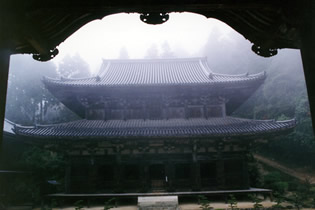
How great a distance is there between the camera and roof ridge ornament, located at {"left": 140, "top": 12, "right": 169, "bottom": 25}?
3.29m

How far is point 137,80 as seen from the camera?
58.9 ft

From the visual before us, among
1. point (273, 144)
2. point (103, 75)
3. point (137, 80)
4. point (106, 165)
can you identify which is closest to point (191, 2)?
point (106, 165)

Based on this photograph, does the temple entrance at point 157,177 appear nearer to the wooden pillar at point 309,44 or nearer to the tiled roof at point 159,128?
the tiled roof at point 159,128

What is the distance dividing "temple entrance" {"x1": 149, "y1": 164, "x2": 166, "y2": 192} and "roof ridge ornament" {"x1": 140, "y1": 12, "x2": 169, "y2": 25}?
40.4ft

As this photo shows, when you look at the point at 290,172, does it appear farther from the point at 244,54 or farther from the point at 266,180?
the point at 244,54

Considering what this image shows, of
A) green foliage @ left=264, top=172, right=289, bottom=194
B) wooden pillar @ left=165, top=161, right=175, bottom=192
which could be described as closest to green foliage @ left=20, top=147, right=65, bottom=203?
wooden pillar @ left=165, top=161, right=175, bottom=192

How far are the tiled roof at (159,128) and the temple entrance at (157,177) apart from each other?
2.53 metres

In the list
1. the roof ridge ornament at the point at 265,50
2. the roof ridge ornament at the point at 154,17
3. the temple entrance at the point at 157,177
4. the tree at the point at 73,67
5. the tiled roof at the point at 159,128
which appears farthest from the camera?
the tree at the point at 73,67

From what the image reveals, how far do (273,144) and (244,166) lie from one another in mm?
18158

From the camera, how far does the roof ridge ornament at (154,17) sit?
3289 millimetres

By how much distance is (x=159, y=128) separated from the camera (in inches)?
558

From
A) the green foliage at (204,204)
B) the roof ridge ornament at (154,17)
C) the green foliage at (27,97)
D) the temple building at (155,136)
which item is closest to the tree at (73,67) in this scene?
→ the green foliage at (27,97)

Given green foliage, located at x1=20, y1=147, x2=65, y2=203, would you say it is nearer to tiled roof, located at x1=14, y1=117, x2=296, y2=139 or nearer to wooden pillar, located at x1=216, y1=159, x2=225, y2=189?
tiled roof, located at x1=14, y1=117, x2=296, y2=139

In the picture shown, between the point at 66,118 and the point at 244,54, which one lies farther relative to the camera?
the point at 244,54
